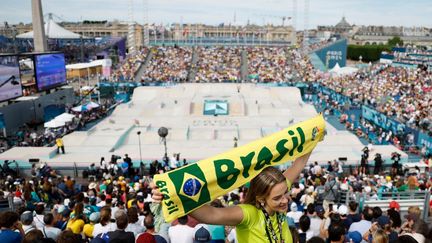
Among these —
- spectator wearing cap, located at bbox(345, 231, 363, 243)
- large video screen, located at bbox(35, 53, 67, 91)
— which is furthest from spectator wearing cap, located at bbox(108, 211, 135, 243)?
large video screen, located at bbox(35, 53, 67, 91)

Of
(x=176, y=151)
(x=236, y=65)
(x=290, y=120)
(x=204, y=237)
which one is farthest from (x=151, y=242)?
(x=236, y=65)

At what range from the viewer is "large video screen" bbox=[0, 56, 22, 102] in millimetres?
22375

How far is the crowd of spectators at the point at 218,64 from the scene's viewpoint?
45.0 metres

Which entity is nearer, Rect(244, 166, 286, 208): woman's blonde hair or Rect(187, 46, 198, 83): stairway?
Rect(244, 166, 286, 208): woman's blonde hair

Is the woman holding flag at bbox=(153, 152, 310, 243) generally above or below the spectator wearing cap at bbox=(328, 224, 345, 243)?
above

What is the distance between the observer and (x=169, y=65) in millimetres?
50625

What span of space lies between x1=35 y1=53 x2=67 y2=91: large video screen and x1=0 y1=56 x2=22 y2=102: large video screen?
269 centimetres

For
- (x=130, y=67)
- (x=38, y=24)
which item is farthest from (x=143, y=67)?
(x=38, y=24)

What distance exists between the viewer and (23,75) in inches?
1007

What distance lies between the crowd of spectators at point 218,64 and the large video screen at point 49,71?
18.0 meters

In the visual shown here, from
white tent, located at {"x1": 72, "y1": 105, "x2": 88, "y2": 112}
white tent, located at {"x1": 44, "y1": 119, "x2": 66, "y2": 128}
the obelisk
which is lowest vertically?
white tent, located at {"x1": 44, "y1": 119, "x2": 66, "y2": 128}

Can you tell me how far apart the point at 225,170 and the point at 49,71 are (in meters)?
29.2

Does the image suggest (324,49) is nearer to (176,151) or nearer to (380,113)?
(380,113)

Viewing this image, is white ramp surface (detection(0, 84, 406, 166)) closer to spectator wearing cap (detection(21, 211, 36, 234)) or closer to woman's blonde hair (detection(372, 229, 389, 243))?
spectator wearing cap (detection(21, 211, 36, 234))
